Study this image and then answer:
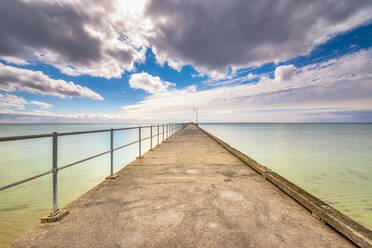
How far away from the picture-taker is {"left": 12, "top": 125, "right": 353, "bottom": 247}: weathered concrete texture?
187cm

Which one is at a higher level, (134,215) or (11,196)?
(134,215)

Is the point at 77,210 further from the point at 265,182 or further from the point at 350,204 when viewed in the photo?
the point at 350,204

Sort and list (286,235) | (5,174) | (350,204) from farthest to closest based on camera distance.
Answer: (5,174) → (350,204) → (286,235)

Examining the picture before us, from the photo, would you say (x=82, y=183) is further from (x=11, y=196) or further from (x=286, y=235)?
(x=286, y=235)

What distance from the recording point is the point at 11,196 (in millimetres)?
5699

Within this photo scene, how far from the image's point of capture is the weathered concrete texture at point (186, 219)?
1.87 m

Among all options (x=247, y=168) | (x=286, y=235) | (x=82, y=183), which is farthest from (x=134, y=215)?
(x=82, y=183)

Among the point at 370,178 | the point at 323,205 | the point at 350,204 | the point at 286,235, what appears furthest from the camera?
the point at 370,178

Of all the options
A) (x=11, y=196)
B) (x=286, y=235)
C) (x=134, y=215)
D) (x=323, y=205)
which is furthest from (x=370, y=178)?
(x=11, y=196)

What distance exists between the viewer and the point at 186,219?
89.0 inches

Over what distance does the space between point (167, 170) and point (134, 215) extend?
2.19 meters

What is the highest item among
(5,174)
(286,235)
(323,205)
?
(323,205)

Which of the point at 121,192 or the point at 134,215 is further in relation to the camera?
the point at 121,192

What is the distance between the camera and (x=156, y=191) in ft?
10.5
